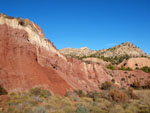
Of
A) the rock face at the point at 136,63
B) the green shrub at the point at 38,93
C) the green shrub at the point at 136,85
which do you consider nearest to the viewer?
the green shrub at the point at 38,93

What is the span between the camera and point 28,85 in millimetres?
15438

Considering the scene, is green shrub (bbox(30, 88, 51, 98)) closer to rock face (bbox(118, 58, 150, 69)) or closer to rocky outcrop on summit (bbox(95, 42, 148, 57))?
rock face (bbox(118, 58, 150, 69))

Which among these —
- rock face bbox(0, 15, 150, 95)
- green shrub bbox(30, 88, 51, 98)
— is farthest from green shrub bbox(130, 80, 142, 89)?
green shrub bbox(30, 88, 51, 98)

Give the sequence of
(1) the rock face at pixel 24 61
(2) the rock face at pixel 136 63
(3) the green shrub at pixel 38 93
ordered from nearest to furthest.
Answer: (3) the green shrub at pixel 38 93 → (1) the rock face at pixel 24 61 → (2) the rock face at pixel 136 63

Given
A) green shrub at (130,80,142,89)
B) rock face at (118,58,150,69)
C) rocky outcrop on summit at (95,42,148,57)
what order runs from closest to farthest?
green shrub at (130,80,142,89)
rock face at (118,58,150,69)
rocky outcrop on summit at (95,42,148,57)

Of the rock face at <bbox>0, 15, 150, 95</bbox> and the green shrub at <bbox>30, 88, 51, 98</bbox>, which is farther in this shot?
the rock face at <bbox>0, 15, 150, 95</bbox>

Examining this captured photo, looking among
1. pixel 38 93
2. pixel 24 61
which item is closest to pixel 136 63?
pixel 24 61

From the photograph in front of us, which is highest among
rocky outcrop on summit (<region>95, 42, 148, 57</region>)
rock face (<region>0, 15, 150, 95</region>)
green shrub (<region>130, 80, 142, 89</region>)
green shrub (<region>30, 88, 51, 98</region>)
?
rocky outcrop on summit (<region>95, 42, 148, 57</region>)

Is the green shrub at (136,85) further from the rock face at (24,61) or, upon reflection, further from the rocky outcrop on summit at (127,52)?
the rocky outcrop on summit at (127,52)

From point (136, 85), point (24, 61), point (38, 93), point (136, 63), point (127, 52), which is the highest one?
point (127, 52)

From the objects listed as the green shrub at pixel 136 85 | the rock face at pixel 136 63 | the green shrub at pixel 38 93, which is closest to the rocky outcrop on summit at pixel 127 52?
the rock face at pixel 136 63

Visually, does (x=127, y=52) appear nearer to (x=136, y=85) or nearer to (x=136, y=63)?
(x=136, y=63)

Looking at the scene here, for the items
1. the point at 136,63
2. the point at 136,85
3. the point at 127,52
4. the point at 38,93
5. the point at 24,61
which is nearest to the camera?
the point at 38,93

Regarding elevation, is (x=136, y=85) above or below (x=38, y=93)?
below
